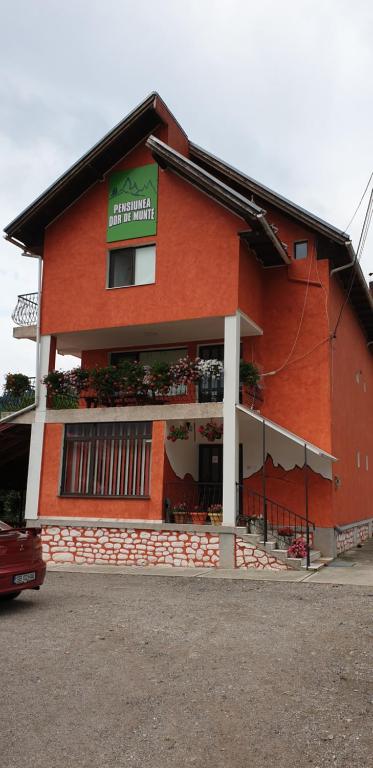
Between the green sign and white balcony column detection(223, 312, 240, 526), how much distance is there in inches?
139

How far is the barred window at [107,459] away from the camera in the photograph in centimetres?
1515

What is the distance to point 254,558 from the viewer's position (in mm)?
13484

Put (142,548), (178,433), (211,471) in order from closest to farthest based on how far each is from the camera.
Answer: (142,548) → (178,433) → (211,471)

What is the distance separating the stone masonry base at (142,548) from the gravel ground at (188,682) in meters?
3.38

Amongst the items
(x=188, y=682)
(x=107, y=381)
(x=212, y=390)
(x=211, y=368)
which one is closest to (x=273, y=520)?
(x=212, y=390)

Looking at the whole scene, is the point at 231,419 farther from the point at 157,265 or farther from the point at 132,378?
the point at 157,265

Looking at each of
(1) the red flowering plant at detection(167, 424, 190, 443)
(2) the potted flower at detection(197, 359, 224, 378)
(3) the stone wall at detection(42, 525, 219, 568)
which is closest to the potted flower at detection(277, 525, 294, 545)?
(3) the stone wall at detection(42, 525, 219, 568)

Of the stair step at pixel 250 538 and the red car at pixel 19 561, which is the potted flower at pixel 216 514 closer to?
the stair step at pixel 250 538

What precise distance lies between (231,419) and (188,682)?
8562 mm

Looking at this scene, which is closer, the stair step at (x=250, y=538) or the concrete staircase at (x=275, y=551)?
the concrete staircase at (x=275, y=551)

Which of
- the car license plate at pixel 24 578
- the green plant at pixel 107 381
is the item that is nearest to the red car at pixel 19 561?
the car license plate at pixel 24 578

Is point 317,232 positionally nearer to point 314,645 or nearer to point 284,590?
point 284,590

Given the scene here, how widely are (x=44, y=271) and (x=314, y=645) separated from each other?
41.6ft

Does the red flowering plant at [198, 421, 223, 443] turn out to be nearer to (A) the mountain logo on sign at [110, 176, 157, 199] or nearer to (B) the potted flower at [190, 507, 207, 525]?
(B) the potted flower at [190, 507, 207, 525]
